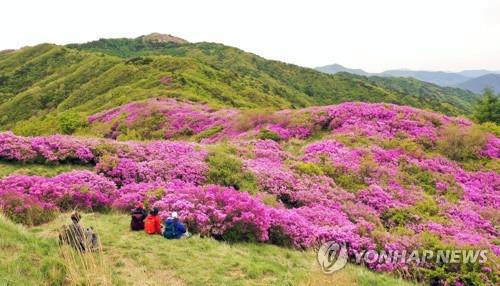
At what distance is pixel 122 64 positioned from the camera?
3728 inches

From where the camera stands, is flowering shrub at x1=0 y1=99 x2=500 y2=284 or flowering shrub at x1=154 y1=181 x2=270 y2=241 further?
flowering shrub at x1=0 y1=99 x2=500 y2=284

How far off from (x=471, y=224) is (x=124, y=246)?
15.6 m

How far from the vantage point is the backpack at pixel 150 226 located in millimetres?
14312

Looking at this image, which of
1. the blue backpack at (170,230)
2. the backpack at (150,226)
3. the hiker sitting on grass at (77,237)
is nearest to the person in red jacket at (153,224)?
the backpack at (150,226)

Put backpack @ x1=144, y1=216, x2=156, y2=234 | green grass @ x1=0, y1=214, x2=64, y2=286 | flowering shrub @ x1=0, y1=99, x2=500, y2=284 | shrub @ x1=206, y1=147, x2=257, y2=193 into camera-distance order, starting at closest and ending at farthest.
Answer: green grass @ x1=0, y1=214, x2=64, y2=286 → backpack @ x1=144, y1=216, x2=156, y2=234 → flowering shrub @ x1=0, y1=99, x2=500, y2=284 → shrub @ x1=206, y1=147, x2=257, y2=193

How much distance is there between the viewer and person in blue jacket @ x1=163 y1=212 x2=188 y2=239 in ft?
46.3

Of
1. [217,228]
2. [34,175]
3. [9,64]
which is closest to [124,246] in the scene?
[217,228]

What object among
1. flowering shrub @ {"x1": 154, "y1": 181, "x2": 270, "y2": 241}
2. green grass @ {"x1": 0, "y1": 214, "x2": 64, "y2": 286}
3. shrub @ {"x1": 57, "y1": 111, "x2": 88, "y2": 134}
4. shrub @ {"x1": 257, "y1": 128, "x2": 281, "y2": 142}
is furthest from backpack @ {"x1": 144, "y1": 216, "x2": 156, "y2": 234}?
shrub @ {"x1": 57, "y1": 111, "x2": 88, "y2": 134}

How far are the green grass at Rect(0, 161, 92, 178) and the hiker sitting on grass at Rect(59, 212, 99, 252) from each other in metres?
8.98

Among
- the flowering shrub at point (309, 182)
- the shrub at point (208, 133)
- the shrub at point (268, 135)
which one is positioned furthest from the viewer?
the shrub at point (208, 133)

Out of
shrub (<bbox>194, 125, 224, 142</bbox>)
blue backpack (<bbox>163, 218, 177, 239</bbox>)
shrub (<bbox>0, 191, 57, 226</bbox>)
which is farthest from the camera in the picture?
shrub (<bbox>194, 125, 224, 142</bbox>)

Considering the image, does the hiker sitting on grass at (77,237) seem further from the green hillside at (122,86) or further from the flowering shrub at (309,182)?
the green hillside at (122,86)

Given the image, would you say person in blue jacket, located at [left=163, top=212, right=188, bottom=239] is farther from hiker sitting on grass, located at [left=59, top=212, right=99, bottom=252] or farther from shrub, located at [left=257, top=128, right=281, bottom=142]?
shrub, located at [left=257, top=128, right=281, bottom=142]

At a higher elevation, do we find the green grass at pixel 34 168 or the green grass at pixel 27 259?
the green grass at pixel 34 168
